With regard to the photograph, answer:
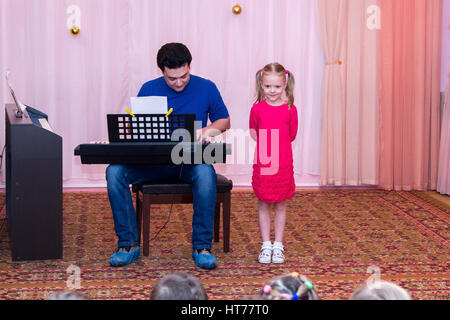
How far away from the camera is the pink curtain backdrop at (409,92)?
4852mm

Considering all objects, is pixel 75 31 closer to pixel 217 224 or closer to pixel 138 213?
pixel 138 213

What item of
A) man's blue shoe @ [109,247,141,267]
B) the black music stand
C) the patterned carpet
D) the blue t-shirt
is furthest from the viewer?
the blue t-shirt

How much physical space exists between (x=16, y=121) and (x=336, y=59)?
2.61 m

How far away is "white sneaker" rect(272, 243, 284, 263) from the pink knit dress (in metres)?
0.23

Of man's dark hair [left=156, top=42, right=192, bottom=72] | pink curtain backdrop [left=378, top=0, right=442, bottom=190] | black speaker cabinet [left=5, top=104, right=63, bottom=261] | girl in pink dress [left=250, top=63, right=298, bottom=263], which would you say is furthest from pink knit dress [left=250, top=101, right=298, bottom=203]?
pink curtain backdrop [left=378, top=0, right=442, bottom=190]

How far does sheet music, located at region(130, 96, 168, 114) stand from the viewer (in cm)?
300

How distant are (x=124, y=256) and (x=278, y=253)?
73 cm

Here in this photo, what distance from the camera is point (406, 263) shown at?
10.3 ft

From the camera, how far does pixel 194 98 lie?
3348mm

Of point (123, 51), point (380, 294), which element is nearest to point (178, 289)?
point (380, 294)

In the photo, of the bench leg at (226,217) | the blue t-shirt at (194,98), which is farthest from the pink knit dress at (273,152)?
the blue t-shirt at (194,98)

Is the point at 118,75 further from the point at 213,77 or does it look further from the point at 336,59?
the point at 336,59

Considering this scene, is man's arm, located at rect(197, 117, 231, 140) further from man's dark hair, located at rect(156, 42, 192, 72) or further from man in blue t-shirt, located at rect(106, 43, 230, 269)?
man's dark hair, located at rect(156, 42, 192, 72)
